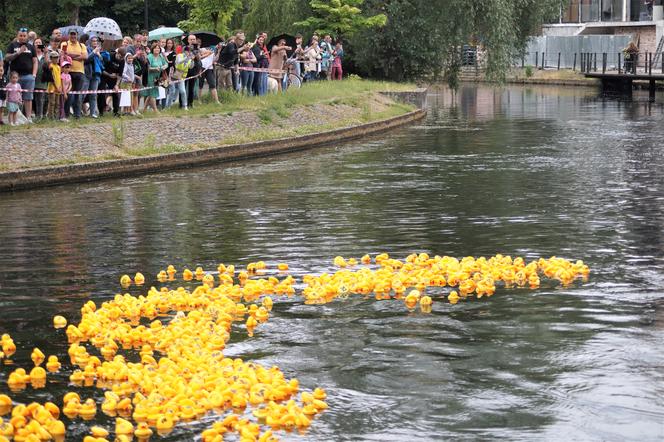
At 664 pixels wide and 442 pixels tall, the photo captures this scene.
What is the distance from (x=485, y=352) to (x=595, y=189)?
11.3 meters

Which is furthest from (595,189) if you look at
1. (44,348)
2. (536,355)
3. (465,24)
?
(465,24)

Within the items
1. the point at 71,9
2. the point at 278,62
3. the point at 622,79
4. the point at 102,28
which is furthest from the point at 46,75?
the point at 622,79

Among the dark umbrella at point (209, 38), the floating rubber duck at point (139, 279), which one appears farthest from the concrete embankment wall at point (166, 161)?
the floating rubber duck at point (139, 279)

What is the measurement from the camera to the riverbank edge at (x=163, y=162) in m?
22.4

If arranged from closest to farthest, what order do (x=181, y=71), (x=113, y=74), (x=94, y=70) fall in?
(x=94, y=70) < (x=113, y=74) < (x=181, y=71)

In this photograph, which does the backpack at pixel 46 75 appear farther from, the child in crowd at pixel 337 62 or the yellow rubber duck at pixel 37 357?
the child in crowd at pixel 337 62

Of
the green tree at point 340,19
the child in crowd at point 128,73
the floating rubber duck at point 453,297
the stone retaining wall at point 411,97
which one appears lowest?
the stone retaining wall at point 411,97

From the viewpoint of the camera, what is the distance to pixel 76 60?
25500 millimetres

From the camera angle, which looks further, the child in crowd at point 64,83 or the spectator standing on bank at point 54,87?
the child in crowd at point 64,83

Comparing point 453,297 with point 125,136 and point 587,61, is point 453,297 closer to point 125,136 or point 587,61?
point 125,136

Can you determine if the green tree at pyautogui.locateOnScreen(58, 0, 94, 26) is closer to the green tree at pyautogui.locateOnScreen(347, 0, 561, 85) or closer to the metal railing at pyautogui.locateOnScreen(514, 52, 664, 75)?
the green tree at pyautogui.locateOnScreen(347, 0, 561, 85)

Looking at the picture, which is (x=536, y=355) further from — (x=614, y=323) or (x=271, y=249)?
(x=271, y=249)

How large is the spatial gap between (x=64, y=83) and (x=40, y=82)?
23.8 inches

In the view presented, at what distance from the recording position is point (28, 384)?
9.79 meters
